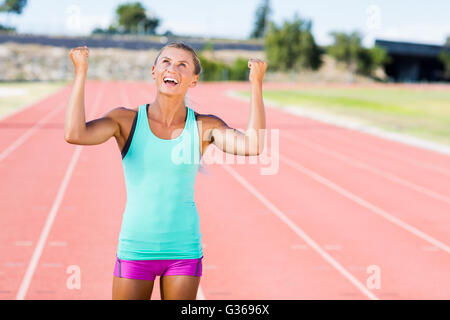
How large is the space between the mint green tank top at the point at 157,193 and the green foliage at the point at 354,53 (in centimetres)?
7577

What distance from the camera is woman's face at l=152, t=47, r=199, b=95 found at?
8.05 ft

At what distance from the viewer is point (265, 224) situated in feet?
27.1

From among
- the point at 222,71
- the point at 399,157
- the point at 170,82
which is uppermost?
the point at 170,82

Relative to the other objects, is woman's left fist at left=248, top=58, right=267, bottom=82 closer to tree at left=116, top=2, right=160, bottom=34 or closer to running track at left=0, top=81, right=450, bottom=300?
running track at left=0, top=81, right=450, bottom=300

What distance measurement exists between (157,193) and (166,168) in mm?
108

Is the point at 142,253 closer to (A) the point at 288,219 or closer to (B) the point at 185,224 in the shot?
(B) the point at 185,224

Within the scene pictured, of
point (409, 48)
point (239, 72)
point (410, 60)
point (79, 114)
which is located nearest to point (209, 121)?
point (79, 114)

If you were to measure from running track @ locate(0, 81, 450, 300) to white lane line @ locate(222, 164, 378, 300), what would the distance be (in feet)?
0.06

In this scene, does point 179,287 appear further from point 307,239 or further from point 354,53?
point 354,53

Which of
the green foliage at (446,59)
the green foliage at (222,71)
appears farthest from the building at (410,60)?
the green foliage at (222,71)

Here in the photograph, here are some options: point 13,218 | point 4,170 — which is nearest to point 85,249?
point 13,218

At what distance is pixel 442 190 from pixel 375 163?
2909 millimetres

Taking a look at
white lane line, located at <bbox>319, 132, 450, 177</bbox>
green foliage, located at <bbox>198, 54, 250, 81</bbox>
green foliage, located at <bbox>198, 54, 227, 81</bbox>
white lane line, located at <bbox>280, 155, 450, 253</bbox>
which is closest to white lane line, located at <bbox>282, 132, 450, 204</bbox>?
white lane line, located at <bbox>319, 132, 450, 177</bbox>

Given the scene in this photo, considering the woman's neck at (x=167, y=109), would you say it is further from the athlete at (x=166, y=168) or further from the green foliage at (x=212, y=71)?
the green foliage at (x=212, y=71)
